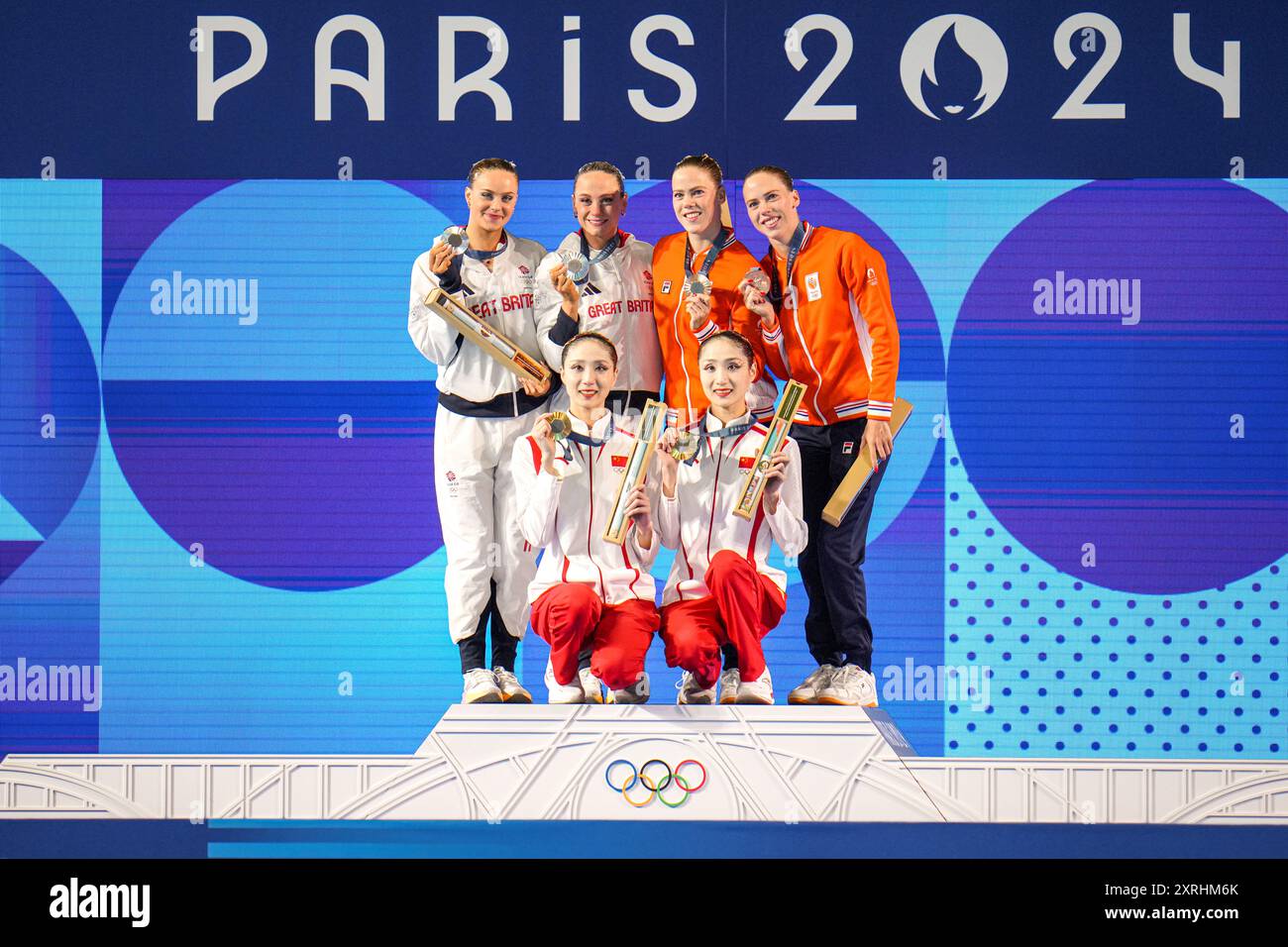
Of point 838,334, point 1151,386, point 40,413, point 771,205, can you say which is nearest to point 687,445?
point 838,334

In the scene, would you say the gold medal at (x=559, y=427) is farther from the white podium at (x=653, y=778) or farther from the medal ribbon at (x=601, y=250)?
the white podium at (x=653, y=778)

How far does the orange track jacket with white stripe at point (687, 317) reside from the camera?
4.24 m

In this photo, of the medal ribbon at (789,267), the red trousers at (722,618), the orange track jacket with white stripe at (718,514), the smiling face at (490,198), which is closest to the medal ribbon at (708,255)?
the medal ribbon at (789,267)

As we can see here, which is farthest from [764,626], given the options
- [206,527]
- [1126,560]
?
[206,527]

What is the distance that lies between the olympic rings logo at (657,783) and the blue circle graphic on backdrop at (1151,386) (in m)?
1.41

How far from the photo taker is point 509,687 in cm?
431

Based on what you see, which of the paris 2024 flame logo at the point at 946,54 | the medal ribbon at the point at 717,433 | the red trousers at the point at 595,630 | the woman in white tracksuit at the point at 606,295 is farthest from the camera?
the paris 2024 flame logo at the point at 946,54

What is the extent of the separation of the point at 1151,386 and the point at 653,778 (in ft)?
7.17

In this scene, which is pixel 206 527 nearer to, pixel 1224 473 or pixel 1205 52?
pixel 1224 473

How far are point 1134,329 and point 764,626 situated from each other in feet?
5.43

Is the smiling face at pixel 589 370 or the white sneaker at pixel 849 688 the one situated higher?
the smiling face at pixel 589 370

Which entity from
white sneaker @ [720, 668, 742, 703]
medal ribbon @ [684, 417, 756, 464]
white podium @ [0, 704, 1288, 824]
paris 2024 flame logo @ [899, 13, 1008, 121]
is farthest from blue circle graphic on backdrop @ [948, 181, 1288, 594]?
white sneaker @ [720, 668, 742, 703]
